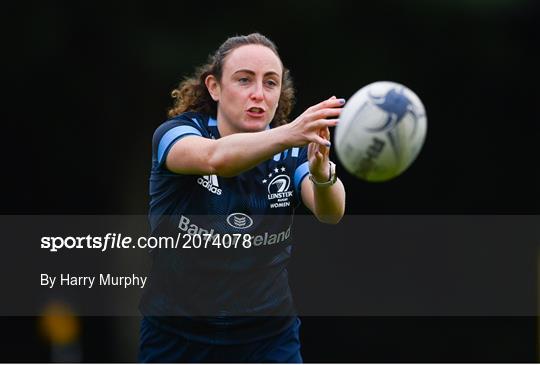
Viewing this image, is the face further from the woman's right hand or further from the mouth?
the woman's right hand

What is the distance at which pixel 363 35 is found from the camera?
38.0 feet

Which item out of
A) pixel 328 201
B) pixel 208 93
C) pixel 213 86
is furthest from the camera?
pixel 208 93

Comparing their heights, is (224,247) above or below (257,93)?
below

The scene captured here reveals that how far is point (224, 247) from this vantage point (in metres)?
5.61

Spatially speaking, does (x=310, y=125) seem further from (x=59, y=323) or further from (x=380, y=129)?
(x=59, y=323)

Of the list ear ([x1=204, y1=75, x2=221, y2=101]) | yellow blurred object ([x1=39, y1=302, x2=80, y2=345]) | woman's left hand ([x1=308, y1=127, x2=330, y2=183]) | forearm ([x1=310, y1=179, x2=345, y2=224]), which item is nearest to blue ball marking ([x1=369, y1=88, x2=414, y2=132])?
woman's left hand ([x1=308, y1=127, x2=330, y2=183])

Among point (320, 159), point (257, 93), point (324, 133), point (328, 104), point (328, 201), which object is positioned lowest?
point (328, 201)

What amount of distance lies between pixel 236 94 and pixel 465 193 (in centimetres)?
676

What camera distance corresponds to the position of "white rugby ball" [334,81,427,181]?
488 centimetres

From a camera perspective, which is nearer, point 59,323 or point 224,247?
point 224,247

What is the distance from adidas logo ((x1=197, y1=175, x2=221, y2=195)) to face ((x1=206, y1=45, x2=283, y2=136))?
0.97 ft

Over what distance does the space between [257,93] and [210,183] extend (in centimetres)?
51

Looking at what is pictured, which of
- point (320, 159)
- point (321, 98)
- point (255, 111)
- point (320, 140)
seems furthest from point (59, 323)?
point (320, 140)

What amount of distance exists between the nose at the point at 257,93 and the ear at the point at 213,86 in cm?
31
